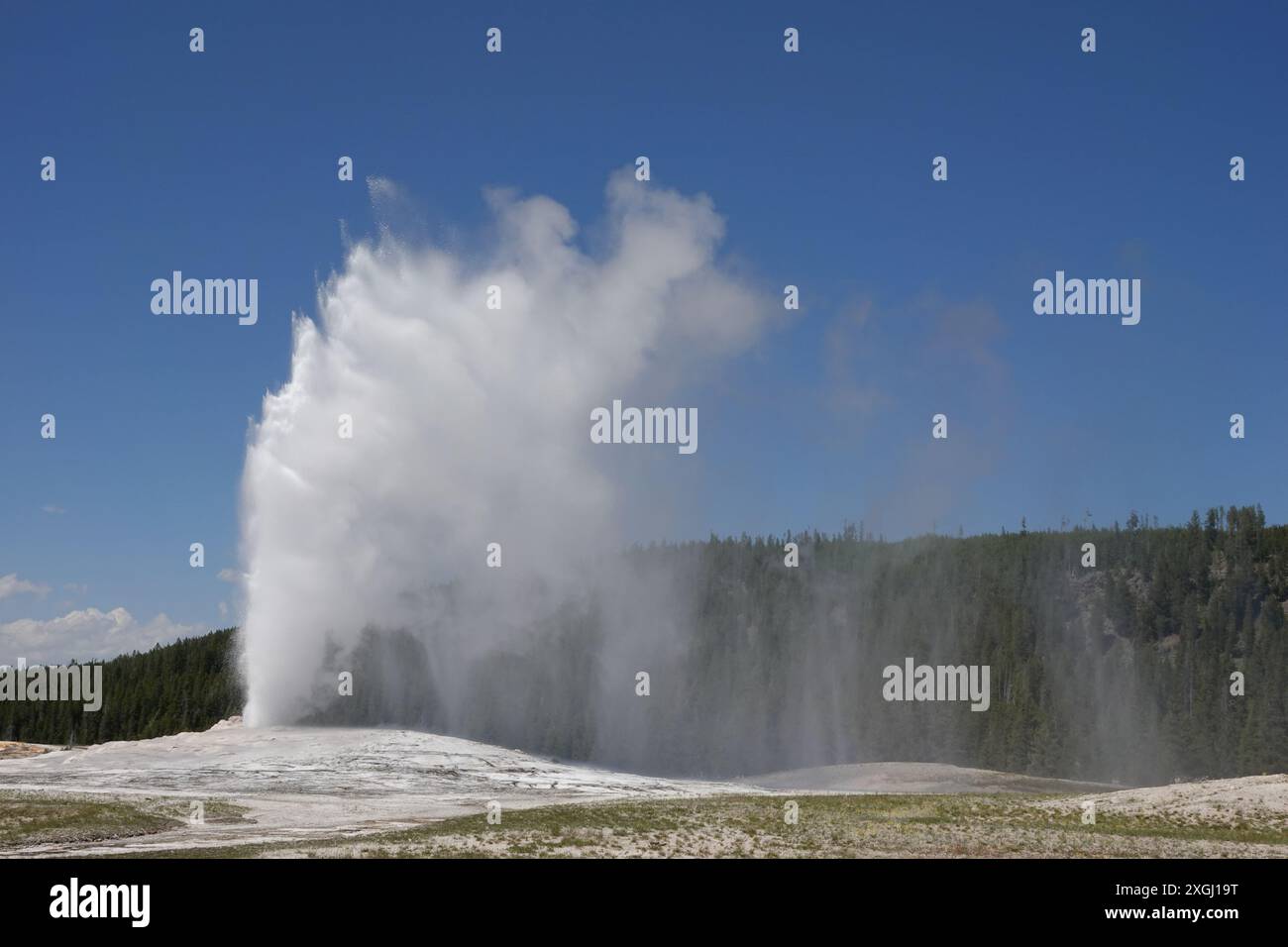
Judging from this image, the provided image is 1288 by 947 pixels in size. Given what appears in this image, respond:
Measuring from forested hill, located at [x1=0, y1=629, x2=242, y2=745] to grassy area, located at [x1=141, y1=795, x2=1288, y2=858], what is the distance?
85050mm

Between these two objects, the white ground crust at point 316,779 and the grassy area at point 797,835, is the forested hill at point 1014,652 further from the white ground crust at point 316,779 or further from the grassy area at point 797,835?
the grassy area at point 797,835

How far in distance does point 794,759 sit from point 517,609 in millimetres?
35327

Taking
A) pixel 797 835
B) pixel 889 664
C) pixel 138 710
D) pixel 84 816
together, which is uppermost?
pixel 84 816

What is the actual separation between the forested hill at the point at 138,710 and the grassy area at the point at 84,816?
252ft

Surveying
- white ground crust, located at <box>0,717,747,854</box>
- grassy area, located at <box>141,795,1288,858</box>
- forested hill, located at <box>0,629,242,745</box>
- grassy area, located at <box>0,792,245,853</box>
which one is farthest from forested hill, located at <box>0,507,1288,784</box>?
grassy area, located at <box>141,795,1288,858</box>

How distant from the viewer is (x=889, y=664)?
13300 cm

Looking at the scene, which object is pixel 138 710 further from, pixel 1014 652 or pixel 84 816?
pixel 1014 652

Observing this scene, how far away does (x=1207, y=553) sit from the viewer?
145750 millimetres

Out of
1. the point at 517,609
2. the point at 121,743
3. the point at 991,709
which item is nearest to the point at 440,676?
the point at 517,609

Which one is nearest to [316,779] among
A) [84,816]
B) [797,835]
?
[84,816]

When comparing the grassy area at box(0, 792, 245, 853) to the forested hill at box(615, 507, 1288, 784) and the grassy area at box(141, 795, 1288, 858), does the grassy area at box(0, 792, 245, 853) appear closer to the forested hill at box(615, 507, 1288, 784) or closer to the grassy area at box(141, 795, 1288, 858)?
the grassy area at box(141, 795, 1288, 858)

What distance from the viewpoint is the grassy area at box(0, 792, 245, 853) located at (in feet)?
118

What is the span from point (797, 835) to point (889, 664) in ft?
322
